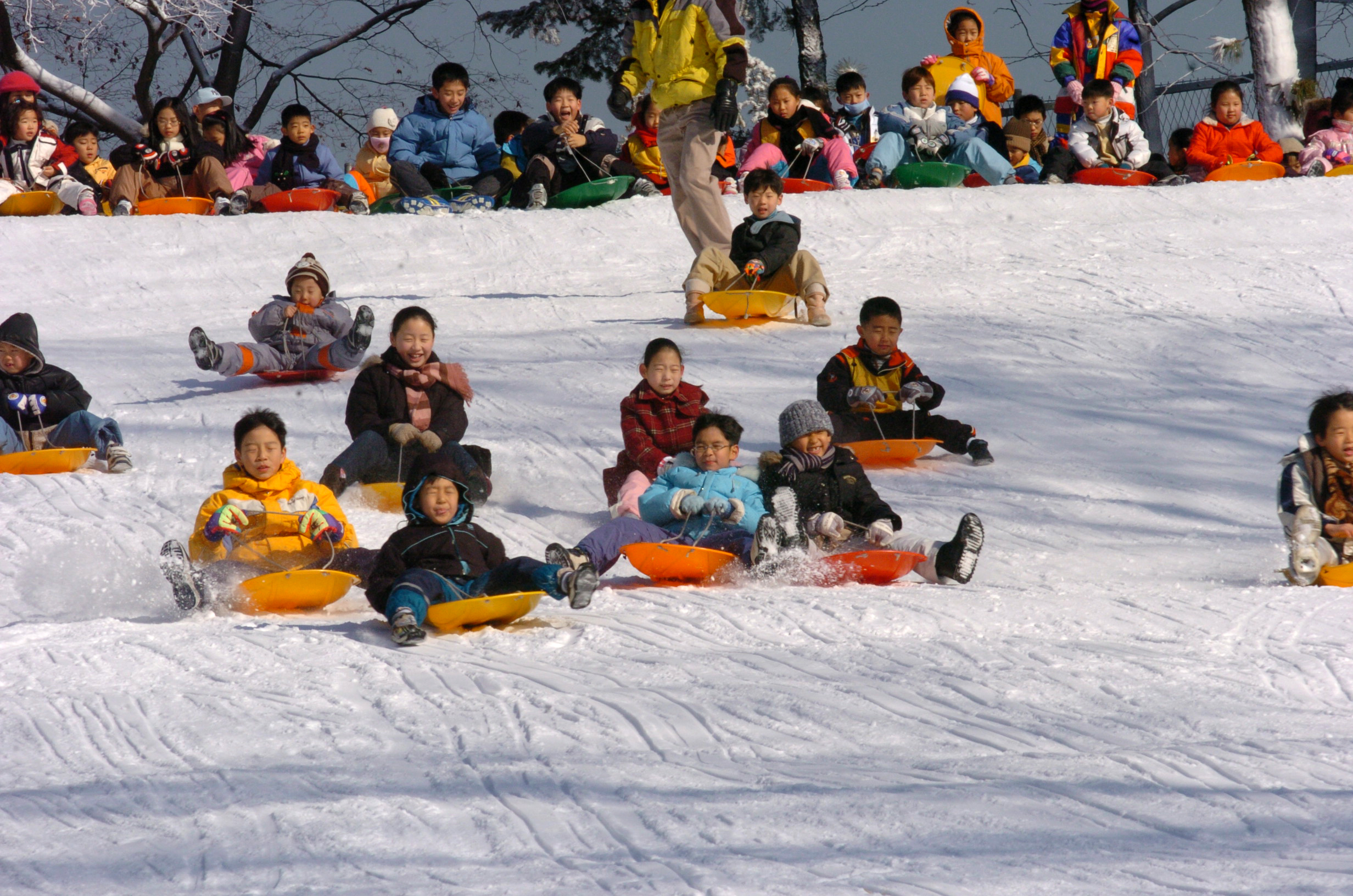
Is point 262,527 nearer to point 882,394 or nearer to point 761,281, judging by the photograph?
point 882,394

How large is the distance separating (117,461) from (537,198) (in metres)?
5.45

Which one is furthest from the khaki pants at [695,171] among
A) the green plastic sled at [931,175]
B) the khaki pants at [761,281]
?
the green plastic sled at [931,175]

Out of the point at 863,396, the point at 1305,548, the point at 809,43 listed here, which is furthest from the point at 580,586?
the point at 809,43

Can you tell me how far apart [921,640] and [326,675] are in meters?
1.49

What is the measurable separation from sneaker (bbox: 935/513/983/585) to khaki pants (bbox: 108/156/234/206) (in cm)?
812

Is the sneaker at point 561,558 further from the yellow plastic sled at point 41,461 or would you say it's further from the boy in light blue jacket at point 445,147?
the boy in light blue jacket at point 445,147

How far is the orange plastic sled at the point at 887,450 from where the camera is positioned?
560 cm

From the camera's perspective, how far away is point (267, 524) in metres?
4.27

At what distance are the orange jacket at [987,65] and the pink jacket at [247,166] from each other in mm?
5796

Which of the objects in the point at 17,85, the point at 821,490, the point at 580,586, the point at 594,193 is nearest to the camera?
the point at 580,586

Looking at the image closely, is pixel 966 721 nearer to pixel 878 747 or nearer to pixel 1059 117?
pixel 878 747

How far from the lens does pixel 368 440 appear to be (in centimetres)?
546

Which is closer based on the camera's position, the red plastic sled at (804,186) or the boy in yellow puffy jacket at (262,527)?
the boy in yellow puffy jacket at (262,527)

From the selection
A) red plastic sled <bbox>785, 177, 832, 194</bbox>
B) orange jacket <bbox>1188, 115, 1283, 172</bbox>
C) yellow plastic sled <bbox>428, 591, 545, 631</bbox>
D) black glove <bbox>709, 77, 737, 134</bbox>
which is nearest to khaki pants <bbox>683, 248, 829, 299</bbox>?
black glove <bbox>709, 77, 737, 134</bbox>
